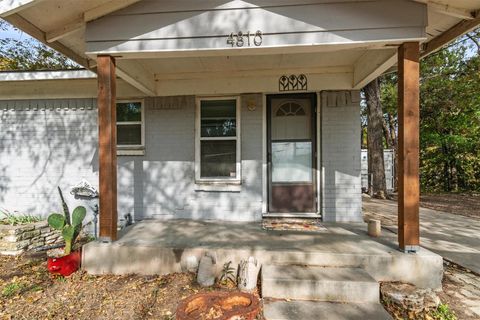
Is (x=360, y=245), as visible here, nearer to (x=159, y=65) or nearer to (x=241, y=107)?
(x=241, y=107)

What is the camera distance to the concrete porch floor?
2.88 meters

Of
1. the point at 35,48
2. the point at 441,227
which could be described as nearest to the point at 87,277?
the point at 441,227

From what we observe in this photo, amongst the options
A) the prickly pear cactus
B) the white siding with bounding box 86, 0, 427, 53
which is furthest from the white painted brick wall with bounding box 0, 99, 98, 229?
the white siding with bounding box 86, 0, 427, 53

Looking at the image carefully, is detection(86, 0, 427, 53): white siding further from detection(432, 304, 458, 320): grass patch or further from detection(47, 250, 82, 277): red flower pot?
detection(432, 304, 458, 320): grass patch

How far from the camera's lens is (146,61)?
4.09 m

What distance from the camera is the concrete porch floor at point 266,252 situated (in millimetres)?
2879

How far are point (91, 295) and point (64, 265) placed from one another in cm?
60

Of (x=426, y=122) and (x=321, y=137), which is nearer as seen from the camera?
(x=321, y=137)

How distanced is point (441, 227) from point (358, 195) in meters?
1.87

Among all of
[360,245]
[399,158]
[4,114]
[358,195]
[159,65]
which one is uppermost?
[159,65]

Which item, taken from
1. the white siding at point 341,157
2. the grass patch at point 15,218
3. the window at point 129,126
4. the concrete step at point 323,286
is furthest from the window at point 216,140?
the grass patch at point 15,218

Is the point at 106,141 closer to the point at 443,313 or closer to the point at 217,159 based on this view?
the point at 217,159

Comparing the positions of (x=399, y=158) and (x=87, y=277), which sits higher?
(x=399, y=158)

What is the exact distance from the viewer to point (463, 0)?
8.74ft
